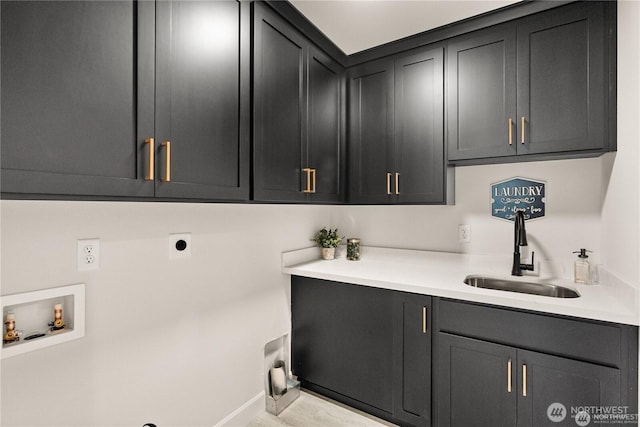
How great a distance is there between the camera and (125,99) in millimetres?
1026

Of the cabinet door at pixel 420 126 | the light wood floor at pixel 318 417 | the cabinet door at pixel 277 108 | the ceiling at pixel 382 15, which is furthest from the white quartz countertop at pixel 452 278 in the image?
the ceiling at pixel 382 15

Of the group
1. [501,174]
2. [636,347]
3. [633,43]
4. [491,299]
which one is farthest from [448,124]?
[636,347]

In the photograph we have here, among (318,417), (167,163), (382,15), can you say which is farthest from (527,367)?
(382,15)

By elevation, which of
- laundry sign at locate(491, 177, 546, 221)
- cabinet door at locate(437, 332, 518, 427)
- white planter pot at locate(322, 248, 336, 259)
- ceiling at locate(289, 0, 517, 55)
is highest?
ceiling at locate(289, 0, 517, 55)

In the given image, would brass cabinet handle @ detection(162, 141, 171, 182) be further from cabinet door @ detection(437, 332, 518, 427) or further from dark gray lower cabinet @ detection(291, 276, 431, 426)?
cabinet door @ detection(437, 332, 518, 427)

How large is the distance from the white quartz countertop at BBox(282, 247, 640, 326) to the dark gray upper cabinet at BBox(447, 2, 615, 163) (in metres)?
0.69

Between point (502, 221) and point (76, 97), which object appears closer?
point (76, 97)

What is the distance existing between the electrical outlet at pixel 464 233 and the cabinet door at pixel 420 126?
0.38m

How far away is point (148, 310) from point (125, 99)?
0.90m

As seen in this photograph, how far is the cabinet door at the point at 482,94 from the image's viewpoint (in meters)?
1.76

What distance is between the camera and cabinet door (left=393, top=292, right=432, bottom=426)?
1.72 m

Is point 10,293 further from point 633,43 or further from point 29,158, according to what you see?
point 633,43

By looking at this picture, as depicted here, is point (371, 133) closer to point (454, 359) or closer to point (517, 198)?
point (517, 198)

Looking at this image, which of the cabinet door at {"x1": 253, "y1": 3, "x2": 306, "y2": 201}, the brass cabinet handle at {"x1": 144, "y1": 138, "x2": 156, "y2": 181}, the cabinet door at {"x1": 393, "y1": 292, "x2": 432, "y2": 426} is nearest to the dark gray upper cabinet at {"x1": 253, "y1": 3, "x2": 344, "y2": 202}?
the cabinet door at {"x1": 253, "y1": 3, "x2": 306, "y2": 201}
